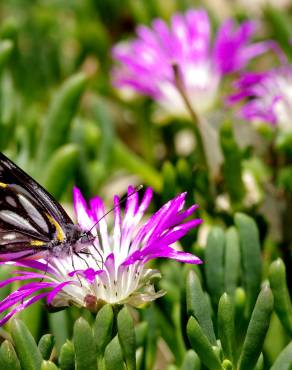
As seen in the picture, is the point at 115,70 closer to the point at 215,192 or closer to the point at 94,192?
the point at 94,192

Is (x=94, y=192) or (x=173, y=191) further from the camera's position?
(x=94, y=192)

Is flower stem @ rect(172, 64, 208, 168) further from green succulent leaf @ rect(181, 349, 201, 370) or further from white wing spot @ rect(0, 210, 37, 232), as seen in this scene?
green succulent leaf @ rect(181, 349, 201, 370)

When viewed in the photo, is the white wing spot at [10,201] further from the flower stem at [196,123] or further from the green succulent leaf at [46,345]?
the flower stem at [196,123]

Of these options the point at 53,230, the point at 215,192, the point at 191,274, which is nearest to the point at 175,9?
the point at 215,192

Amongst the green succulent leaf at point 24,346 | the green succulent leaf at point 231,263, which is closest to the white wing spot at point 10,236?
the green succulent leaf at point 24,346

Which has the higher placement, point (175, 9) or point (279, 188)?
point (175, 9)

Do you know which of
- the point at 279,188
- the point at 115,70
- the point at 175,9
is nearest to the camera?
the point at 279,188

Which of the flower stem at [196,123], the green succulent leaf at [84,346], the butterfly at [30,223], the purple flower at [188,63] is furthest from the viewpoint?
the purple flower at [188,63]
